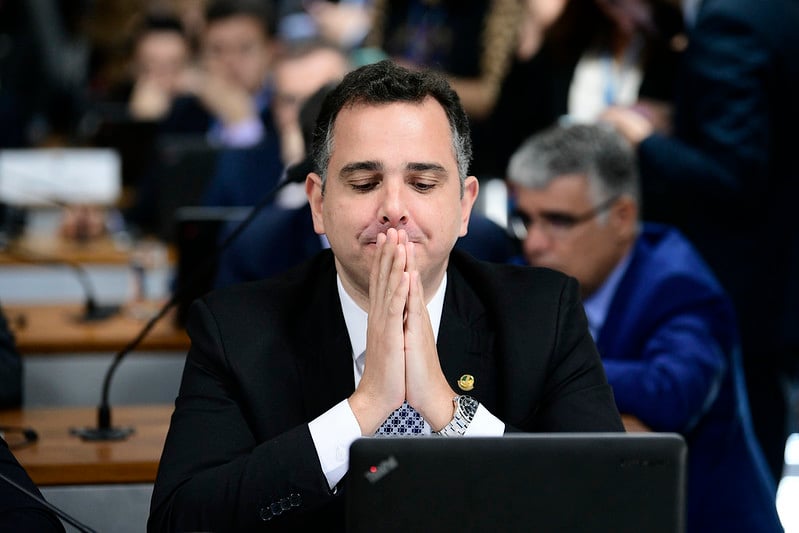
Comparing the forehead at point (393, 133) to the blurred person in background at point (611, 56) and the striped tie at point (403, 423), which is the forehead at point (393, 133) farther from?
the blurred person in background at point (611, 56)

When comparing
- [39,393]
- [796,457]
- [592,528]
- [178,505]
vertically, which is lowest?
[796,457]

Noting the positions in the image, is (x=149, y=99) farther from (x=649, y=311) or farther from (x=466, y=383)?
(x=466, y=383)

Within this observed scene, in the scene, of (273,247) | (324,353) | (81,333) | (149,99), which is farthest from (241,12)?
(324,353)

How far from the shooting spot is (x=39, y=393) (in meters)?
3.47

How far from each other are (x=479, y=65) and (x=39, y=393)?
230cm

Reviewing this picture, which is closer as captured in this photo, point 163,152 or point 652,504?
point 652,504

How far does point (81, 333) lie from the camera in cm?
354

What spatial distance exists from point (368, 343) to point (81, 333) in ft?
6.29

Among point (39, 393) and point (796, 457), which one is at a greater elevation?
point (39, 393)

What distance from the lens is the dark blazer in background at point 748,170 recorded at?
3.38 meters

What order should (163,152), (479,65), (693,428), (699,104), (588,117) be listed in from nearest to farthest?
1. (693,428)
2. (699,104)
3. (588,117)
4. (479,65)
5. (163,152)

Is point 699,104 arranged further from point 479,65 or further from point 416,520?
point 416,520

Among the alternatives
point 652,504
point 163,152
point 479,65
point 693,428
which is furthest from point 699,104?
point 163,152

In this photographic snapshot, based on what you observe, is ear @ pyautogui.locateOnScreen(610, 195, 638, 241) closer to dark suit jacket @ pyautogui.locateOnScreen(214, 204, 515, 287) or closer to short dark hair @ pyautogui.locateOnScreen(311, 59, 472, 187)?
dark suit jacket @ pyautogui.locateOnScreen(214, 204, 515, 287)
